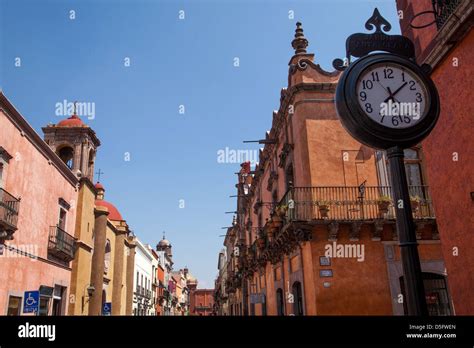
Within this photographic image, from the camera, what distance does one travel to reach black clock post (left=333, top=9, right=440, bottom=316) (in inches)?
102

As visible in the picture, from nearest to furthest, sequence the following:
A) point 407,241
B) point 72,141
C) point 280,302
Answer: point 407,241 → point 280,302 → point 72,141

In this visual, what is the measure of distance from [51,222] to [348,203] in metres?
12.4

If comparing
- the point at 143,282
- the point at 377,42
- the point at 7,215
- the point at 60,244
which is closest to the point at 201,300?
the point at 143,282

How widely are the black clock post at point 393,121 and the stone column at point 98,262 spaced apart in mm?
22414

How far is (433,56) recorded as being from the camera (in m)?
5.69

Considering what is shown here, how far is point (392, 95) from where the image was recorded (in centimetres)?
294

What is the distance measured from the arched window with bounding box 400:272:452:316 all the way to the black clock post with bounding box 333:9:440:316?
10.6 m

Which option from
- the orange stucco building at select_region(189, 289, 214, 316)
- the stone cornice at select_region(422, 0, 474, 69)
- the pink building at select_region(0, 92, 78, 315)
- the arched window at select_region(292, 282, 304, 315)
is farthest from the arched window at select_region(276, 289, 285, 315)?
the orange stucco building at select_region(189, 289, 214, 316)

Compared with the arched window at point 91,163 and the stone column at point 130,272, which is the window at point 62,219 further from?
the stone column at point 130,272

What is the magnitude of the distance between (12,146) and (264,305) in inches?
546

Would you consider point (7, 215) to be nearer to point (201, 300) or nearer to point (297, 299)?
point (297, 299)

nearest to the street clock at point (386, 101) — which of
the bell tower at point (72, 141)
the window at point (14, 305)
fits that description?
the window at point (14, 305)
